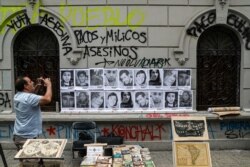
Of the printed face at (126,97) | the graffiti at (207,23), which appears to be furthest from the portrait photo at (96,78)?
the graffiti at (207,23)

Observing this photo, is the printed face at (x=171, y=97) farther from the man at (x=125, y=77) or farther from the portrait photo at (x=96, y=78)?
the portrait photo at (x=96, y=78)

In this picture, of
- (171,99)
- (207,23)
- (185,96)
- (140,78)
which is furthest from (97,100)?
(207,23)

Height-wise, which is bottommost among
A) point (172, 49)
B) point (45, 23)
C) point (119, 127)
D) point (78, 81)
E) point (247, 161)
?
point (247, 161)

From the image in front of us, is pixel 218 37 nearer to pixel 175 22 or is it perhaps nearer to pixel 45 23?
pixel 175 22

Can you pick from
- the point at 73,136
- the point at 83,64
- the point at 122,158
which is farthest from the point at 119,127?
the point at 122,158

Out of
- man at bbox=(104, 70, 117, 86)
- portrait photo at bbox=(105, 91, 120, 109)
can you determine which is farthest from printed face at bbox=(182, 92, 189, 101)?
man at bbox=(104, 70, 117, 86)

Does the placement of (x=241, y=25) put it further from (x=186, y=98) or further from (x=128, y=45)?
(x=128, y=45)

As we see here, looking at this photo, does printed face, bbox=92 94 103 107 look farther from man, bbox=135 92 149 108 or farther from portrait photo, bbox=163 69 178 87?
portrait photo, bbox=163 69 178 87

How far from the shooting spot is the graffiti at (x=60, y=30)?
354 inches

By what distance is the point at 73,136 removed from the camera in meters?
8.84

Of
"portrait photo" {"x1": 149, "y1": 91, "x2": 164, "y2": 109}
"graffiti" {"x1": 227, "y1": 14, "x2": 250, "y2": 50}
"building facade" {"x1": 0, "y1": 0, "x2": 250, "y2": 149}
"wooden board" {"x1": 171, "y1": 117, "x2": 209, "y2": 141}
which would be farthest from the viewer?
"portrait photo" {"x1": 149, "y1": 91, "x2": 164, "y2": 109}

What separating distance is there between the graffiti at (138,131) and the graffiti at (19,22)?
324cm

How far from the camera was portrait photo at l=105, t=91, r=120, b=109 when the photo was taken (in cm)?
913

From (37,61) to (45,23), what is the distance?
3.25 feet
